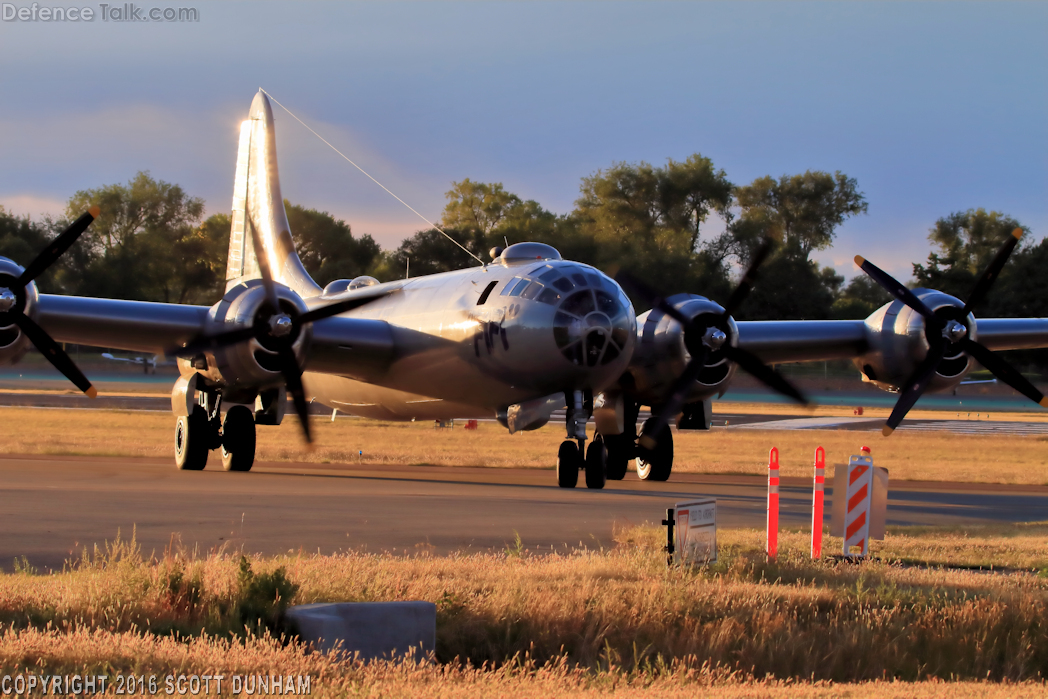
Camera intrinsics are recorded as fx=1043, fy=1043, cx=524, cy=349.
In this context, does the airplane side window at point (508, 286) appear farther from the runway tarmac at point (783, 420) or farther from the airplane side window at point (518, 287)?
the runway tarmac at point (783, 420)

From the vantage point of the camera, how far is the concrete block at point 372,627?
10109mm

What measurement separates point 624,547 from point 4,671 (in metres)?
9.45

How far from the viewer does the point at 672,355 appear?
22.6m

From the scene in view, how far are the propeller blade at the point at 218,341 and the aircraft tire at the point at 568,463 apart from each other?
6.64 metres

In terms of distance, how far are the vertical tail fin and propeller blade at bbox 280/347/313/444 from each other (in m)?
11.7

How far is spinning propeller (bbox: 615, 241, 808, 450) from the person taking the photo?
22.0 metres

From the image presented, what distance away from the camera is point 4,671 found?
27.6ft

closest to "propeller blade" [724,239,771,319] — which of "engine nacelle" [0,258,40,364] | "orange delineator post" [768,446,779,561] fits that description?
"orange delineator post" [768,446,779,561]

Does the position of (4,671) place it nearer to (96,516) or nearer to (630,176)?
(96,516)

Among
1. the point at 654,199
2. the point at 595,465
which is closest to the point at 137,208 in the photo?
the point at 654,199

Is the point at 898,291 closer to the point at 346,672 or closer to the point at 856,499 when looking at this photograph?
the point at 856,499

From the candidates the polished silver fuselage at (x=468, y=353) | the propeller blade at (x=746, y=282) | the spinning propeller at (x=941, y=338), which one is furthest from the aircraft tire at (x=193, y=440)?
the spinning propeller at (x=941, y=338)

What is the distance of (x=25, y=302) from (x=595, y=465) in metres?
11.3

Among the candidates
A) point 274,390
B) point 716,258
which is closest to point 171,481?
point 274,390
